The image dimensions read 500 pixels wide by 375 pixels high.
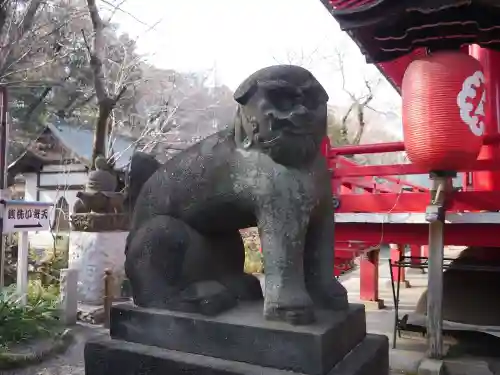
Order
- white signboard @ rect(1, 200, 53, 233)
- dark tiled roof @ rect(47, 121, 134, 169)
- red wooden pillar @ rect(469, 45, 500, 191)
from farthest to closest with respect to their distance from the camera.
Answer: dark tiled roof @ rect(47, 121, 134, 169)
white signboard @ rect(1, 200, 53, 233)
red wooden pillar @ rect(469, 45, 500, 191)

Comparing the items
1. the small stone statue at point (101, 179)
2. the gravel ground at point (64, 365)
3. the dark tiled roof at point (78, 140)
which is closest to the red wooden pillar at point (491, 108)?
the gravel ground at point (64, 365)

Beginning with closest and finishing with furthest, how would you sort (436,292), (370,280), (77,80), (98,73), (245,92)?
(245,92), (436,292), (370,280), (98,73), (77,80)

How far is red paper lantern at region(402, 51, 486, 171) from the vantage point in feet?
12.5

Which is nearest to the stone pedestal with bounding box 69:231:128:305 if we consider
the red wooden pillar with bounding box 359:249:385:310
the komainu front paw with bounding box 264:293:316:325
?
the red wooden pillar with bounding box 359:249:385:310

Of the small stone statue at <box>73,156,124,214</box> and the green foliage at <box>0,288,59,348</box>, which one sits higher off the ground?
the small stone statue at <box>73,156,124,214</box>

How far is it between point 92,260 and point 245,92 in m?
6.13

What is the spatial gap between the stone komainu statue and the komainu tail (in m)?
0.05

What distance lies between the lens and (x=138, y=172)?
2.22 m

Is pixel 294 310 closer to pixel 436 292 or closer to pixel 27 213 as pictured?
pixel 436 292

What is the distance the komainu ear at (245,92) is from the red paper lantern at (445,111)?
257 centimetres

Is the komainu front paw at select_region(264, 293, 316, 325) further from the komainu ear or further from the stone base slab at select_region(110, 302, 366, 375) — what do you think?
the komainu ear

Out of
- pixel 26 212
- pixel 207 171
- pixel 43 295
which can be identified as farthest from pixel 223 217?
pixel 43 295

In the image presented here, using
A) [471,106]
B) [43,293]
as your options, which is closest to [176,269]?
[471,106]

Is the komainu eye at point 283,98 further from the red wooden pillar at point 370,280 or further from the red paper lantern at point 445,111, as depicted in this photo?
the red wooden pillar at point 370,280
